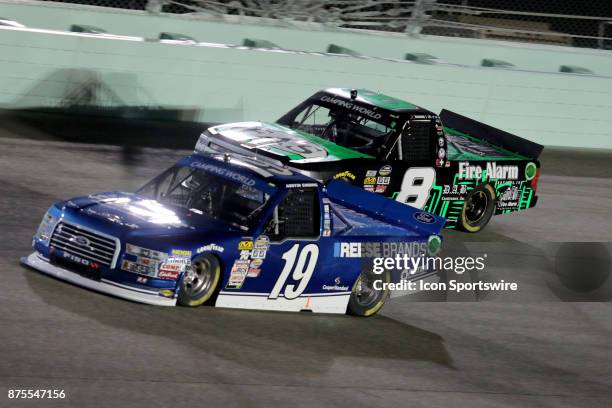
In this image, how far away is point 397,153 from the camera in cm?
1320

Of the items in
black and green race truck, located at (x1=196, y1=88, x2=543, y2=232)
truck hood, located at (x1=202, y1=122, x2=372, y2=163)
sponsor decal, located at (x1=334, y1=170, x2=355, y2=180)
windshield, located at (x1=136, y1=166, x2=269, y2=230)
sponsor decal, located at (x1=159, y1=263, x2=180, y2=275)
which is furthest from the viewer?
black and green race truck, located at (x1=196, y1=88, x2=543, y2=232)

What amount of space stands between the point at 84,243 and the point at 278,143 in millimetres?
4021

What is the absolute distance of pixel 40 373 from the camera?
24.1 feet

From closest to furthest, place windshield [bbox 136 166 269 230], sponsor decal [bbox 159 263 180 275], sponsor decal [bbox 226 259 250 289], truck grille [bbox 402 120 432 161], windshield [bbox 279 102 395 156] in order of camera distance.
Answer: sponsor decal [bbox 159 263 180 275], sponsor decal [bbox 226 259 250 289], windshield [bbox 136 166 269 230], windshield [bbox 279 102 395 156], truck grille [bbox 402 120 432 161]

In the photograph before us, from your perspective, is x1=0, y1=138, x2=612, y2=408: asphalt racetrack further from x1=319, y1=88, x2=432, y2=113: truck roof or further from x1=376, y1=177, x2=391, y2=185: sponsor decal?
x1=319, y1=88, x2=432, y2=113: truck roof

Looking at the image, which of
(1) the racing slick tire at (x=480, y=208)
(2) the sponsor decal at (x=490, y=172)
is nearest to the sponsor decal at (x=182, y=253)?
(2) the sponsor decal at (x=490, y=172)

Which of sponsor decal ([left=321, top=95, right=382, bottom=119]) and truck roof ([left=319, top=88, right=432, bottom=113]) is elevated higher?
truck roof ([left=319, top=88, right=432, bottom=113])

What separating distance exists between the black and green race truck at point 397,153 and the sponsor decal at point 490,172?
1 centimetres

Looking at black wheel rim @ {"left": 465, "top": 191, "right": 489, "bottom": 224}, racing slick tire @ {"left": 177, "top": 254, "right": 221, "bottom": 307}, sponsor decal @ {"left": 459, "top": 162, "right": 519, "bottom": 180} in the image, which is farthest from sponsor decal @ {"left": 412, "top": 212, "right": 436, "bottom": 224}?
black wheel rim @ {"left": 465, "top": 191, "right": 489, "bottom": 224}

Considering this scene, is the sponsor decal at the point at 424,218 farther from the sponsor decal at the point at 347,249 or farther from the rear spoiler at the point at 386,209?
the sponsor decal at the point at 347,249

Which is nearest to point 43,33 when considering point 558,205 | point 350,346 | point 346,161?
point 346,161

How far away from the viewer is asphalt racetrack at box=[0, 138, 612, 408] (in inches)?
298

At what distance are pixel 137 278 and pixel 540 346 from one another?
3642mm

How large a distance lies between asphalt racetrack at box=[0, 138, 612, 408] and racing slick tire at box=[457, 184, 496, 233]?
1692 mm
